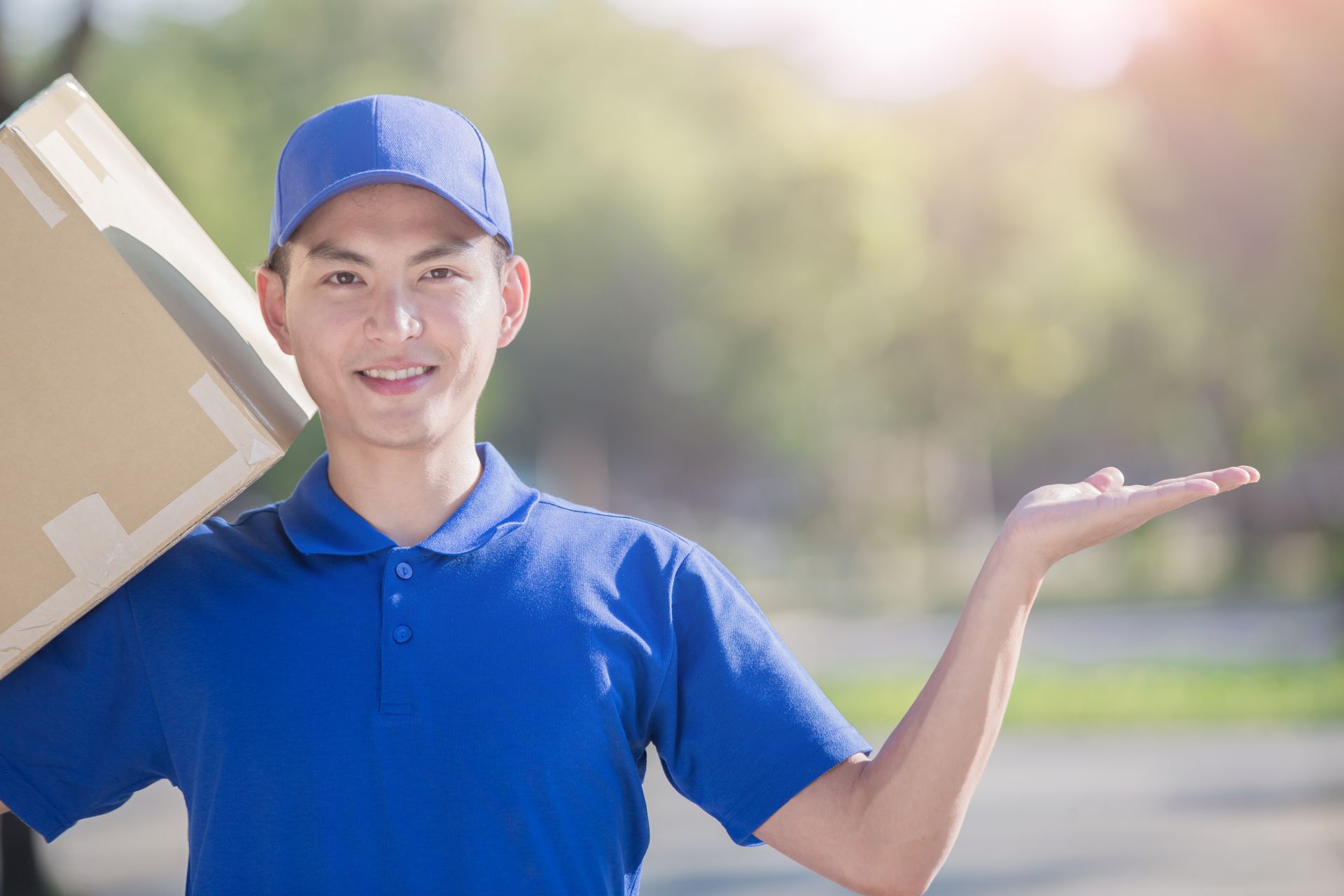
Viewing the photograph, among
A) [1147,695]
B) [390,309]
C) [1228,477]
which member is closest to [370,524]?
[390,309]

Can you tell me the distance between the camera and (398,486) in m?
2.10

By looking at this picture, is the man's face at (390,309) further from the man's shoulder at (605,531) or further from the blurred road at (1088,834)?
the blurred road at (1088,834)

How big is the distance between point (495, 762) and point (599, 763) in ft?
0.43

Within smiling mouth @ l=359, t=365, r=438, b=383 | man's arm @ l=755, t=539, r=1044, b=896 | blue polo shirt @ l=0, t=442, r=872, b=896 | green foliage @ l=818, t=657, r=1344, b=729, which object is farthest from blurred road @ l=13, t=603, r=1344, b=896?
man's arm @ l=755, t=539, r=1044, b=896

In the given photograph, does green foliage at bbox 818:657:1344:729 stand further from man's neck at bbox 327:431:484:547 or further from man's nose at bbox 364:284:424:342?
man's nose at bbox 364:284:424:342

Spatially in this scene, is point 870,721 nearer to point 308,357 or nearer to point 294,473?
point 294,473

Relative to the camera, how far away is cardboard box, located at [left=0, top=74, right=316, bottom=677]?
6.00 feet

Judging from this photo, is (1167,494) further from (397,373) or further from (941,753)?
(397,373)

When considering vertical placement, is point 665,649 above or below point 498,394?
below

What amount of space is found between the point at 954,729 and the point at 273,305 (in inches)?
42.8

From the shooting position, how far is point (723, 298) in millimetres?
19484

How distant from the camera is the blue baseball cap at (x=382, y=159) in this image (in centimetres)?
198

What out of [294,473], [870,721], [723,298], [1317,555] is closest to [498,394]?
[723,298]

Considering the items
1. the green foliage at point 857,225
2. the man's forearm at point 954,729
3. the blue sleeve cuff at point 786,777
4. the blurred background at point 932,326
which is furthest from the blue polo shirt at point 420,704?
the green foliage at point 857,225
